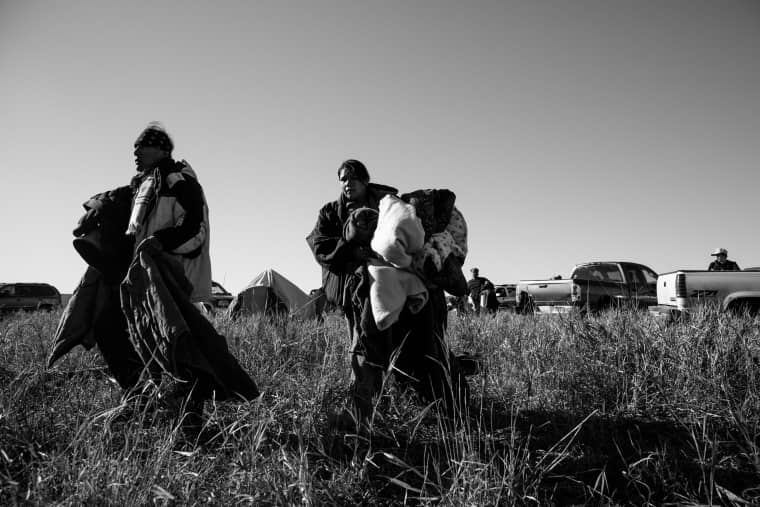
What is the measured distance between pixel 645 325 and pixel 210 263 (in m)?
3.91

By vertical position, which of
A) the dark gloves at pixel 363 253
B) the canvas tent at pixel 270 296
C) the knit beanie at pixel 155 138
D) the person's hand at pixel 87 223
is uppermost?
the knit beanie at pixel 155 138

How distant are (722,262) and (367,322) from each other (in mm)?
10893

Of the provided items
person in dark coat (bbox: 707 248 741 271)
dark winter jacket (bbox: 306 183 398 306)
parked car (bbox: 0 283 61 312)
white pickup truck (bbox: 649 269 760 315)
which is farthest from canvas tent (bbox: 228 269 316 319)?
parked car (bbox: 0 283 61 312)

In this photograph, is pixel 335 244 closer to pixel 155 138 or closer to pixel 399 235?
pixel 399 235

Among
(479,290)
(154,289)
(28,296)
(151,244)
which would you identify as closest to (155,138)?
(151,244)

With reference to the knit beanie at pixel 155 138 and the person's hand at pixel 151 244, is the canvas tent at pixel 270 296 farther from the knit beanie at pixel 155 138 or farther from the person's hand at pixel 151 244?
the person's hand at pixel 151 244

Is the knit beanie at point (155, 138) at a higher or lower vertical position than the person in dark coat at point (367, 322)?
higher

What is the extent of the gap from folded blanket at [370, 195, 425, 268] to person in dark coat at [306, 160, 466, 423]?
21 cm

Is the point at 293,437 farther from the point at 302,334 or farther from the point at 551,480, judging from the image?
the point at 302,334

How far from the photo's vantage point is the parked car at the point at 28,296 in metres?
17.5

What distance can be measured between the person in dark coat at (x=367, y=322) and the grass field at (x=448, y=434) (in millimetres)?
224

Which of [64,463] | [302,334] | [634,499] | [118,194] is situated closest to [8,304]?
[302,334]

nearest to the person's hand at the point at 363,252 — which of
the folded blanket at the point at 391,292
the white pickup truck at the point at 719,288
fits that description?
the folded blanket at the point at 391,292

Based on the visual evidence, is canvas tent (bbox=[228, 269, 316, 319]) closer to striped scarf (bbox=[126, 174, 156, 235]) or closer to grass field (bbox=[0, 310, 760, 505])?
grass field (bbox=[0, 310, 760, 505])
